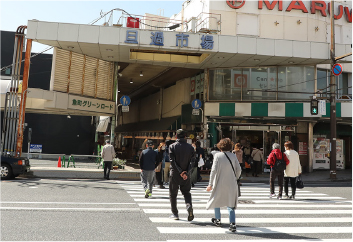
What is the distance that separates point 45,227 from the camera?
6.09m

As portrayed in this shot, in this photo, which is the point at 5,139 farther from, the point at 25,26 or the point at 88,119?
the point at 88,119

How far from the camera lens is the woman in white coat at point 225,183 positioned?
6164 mm

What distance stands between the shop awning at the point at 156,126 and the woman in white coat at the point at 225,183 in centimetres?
1832

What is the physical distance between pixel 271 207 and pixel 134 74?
A: 20.2 meters

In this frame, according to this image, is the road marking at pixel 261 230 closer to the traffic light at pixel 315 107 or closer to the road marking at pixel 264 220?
the road marking at pixel 264 220

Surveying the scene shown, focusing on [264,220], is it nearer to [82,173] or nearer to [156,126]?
[82,173]

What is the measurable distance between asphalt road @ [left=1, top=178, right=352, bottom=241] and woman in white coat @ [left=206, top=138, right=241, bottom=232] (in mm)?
512

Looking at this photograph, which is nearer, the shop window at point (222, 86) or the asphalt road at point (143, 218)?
the asphalt road at point (143, 218)

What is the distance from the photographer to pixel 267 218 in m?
7.61

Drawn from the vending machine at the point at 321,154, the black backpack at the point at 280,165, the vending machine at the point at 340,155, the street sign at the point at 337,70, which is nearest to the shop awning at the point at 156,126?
the vending machine at the point at 321,154

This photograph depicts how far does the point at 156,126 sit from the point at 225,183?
73.9 ft

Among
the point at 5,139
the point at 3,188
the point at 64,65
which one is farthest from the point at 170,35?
the point at 3,188

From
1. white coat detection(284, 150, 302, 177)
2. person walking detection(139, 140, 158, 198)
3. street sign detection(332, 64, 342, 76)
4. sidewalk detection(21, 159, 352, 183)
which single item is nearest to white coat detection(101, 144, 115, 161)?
sidewalk detection(21, 159, 352, 183)

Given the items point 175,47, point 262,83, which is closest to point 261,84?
point 262,83
